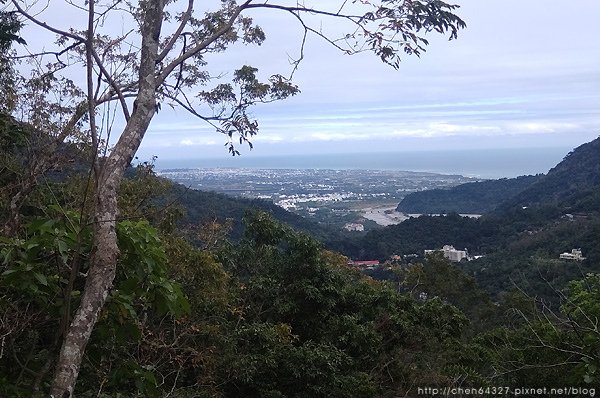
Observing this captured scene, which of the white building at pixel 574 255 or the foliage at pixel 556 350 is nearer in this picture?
the foliage at pixel 556 350

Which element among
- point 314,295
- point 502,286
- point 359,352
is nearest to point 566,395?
point 359,352

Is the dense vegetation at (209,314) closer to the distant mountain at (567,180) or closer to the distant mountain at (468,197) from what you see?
the distant mountain at (567,180)

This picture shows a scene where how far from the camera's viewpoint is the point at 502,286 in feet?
71.0

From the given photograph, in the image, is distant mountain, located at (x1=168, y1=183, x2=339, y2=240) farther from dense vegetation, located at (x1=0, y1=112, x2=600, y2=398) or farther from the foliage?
the foliage

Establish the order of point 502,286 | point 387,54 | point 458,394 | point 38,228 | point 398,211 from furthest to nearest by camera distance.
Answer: point 398,211
point 502,286
point 458,394
point 387,54
point 38,228

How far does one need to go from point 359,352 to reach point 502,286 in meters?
15.8

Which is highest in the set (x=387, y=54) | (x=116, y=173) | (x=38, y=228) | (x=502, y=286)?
(x=387, y=54)

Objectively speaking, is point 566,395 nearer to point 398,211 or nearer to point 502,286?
point 502,286

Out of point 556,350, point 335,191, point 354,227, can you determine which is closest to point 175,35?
point 556,350

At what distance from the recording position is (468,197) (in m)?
54.4

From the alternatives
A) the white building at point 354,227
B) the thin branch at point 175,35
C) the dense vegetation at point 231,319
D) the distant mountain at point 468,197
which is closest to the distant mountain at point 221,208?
the dense vegetation at point 231,319

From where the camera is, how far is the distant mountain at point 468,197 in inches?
1998

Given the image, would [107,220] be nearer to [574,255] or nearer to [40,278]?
[40,278]

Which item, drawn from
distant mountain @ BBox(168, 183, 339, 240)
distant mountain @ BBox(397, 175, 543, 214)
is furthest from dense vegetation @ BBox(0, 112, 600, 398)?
distant mountain @ BBox(397, 175, 543, 214)
